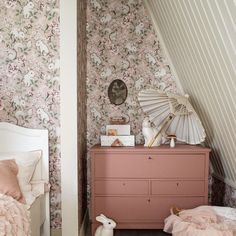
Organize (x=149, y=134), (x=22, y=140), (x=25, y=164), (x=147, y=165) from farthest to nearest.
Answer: (x=149, y=134), (x=147, y=165), (x=22, y=140), (x=25, y=164)

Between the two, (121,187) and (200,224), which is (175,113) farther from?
(200,224)

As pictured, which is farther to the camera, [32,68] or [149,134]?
[149,134]

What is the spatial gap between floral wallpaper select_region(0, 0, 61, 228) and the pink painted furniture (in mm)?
437

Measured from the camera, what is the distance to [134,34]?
3.46m

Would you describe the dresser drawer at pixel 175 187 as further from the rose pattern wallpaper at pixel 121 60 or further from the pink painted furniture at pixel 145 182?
the rose pattern wallpaper at pixel 121 60

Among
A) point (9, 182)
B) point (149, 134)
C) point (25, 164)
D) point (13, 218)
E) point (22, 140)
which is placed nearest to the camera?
point (13, 218)

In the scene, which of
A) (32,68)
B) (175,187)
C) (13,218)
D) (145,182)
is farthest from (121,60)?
(13,218)

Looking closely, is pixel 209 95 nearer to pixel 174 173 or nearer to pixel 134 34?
pixel 174 173

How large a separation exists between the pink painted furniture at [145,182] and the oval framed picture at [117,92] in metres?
0.69

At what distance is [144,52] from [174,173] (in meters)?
1.36

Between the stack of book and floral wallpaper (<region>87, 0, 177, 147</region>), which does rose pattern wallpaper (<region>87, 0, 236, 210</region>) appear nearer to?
floral wallpaper (<region>87, 0, 177, 147</region>)

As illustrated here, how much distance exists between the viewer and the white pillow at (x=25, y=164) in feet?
8.61

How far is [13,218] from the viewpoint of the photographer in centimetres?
199

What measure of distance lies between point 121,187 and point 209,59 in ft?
4.65
